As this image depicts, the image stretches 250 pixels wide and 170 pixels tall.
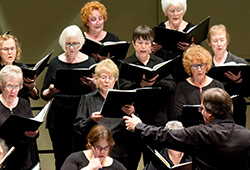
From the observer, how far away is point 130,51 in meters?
5.79

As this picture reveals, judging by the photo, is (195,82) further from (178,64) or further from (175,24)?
(175,24)

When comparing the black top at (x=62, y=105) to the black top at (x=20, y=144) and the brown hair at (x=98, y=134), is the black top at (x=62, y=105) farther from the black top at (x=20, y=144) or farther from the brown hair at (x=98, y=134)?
the brown hair at (x=98, y=134)

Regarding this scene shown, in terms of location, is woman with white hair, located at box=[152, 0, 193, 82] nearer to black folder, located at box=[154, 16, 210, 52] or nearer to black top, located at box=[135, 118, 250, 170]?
black folder, located at box=[154, 16, 210, 52]

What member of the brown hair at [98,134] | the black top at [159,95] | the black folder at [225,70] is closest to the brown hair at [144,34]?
the black top at [159,95]

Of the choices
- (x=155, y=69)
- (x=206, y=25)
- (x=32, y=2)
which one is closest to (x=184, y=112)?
(x=155, y=69)

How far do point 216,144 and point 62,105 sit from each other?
1.76m

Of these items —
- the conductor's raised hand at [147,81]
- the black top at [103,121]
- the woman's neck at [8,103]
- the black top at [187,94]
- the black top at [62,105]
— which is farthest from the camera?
the black top at [62,105]

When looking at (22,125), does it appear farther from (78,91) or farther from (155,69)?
(155,69)

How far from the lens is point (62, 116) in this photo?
4031 mm

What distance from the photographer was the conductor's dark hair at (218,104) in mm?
2734

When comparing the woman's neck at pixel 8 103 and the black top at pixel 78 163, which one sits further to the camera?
the woman's neck at pixel 8 103

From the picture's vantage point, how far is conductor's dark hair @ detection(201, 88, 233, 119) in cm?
273

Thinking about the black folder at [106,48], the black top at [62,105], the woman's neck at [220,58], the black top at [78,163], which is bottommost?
the black top at [78,163]

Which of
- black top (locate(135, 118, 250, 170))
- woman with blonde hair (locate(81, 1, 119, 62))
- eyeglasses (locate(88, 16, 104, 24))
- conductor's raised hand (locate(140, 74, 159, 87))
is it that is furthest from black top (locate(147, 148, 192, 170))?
eyeglasses (locate(88, 16, 104, 24))
